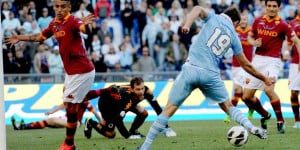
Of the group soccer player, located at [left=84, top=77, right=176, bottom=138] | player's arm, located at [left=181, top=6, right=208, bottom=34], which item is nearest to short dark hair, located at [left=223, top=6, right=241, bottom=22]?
player's arm, located at [left=181, top=6, right=208, bottom=34]

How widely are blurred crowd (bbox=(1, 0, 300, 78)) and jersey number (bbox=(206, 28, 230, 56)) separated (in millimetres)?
13600

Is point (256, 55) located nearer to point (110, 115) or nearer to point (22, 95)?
point (110, 115)

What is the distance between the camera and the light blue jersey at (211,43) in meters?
12.2

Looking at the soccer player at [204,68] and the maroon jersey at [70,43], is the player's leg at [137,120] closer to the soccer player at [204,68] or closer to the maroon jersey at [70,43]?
the maroon jersey at [70,43]

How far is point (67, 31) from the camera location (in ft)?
43.3

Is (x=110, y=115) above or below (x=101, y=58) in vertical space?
above

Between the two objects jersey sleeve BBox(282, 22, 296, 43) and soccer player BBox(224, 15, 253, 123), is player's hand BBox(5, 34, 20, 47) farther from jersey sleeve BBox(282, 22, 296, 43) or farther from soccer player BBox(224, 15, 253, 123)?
soccer player BBox(224, 15, 253, 123)

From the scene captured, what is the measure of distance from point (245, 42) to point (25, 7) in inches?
338

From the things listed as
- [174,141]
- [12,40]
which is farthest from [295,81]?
[12,40]

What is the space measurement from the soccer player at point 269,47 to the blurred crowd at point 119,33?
931 cm

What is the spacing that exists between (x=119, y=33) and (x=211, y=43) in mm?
15396

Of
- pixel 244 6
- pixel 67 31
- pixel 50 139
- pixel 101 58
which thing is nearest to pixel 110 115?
pixel 50 139

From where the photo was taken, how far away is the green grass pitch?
13.8m

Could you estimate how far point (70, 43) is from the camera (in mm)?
13328
